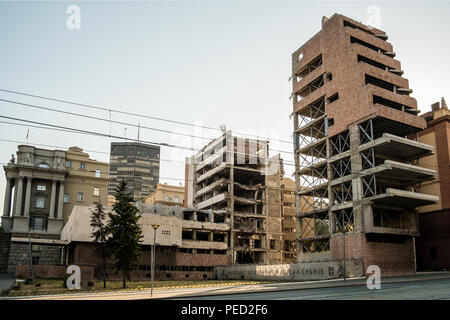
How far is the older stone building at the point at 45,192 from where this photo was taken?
259 ft

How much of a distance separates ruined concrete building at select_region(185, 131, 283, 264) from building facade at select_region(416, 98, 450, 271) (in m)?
33.0

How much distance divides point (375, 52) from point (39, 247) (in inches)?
2681

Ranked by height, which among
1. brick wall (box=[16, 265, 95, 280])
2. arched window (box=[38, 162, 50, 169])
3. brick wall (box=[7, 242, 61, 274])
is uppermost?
arched window (box=[38, 162, 50, 169])

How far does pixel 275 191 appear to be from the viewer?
92.7 metres

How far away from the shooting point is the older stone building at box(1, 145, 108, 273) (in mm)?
79062

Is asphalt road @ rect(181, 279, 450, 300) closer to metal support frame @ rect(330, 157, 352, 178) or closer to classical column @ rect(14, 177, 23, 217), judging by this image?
metal support frame @ rect(330, 157, 352, 178)

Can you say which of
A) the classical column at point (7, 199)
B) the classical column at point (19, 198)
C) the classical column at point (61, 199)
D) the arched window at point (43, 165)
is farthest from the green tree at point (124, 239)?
the classical column at point (7, 199)

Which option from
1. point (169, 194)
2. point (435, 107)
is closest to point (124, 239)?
point (435, 107)

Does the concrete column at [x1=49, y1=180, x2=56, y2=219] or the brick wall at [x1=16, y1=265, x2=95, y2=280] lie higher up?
the concrete column at [x1=49, y1=180, x2=56, y2=219]

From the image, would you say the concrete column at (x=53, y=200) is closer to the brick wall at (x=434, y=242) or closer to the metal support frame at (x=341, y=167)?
the metal support frame at (x=341, y=167)

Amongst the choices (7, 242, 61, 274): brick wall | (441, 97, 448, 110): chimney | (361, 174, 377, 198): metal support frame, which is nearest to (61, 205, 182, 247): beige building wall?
(7, 242, 61, 274): brick wall

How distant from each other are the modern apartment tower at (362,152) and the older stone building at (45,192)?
41880 mm
